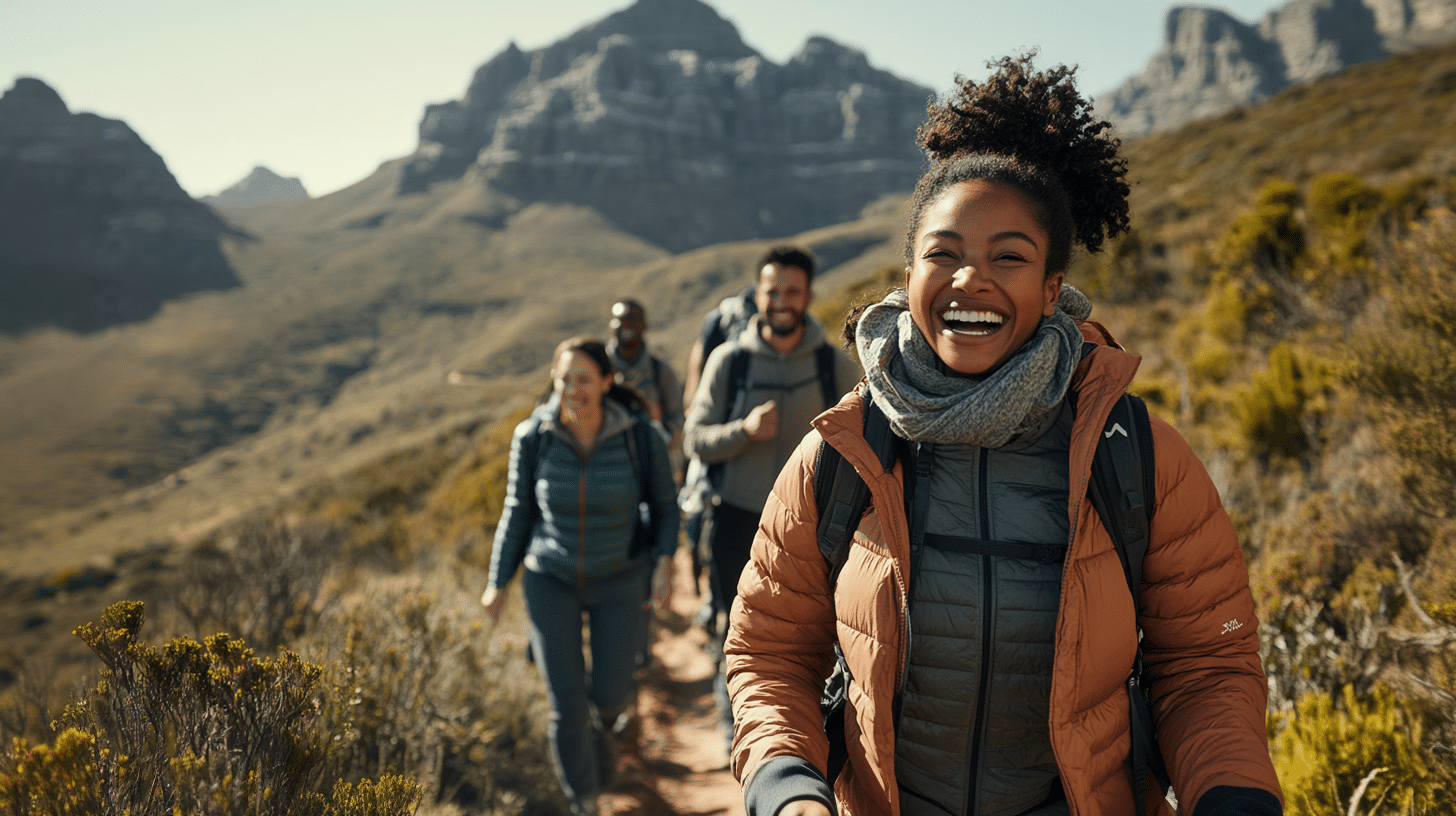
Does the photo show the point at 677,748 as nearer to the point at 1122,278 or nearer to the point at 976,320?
the point at 976,320

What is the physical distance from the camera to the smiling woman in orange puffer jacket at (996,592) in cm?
123

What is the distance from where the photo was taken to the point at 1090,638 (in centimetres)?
121

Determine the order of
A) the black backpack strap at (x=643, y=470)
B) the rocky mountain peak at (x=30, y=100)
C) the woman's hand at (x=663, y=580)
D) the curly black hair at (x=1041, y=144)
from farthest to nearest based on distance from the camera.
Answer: the rocky mountain peak at (x=30, y=100)
the woman's hand at (x=663, y=580)
the black backpack strap at (x=643, y=470)
the curly black hair at (x=1041, y=144)

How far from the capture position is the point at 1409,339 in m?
3.24

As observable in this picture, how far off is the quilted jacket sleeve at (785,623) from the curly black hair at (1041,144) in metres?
0.59

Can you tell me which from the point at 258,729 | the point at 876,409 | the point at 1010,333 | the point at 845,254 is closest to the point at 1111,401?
the point at 1010,333

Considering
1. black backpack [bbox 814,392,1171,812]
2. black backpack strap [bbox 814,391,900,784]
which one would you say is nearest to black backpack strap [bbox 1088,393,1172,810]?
black backpack [bbox 814,392,1171,812]

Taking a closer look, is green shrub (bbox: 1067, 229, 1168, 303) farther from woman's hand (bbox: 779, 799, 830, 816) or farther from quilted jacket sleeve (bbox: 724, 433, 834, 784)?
woman's hand (bbox: 779, 799, 830, 816)

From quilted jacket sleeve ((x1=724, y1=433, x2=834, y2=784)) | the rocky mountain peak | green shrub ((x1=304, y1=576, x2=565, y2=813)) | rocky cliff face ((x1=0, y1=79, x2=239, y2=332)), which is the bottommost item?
green shrub ((x1=304, y1=576, x2=565, y2=813))

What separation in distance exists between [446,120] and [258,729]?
19420 cm

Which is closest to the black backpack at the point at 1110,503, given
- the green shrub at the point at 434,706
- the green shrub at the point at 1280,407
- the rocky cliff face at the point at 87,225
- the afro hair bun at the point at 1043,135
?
the afro hair bun at the point at 1043,135

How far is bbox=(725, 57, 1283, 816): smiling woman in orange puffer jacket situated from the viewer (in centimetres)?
123

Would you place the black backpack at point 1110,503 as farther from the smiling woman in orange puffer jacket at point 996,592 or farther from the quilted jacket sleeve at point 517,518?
the quilted jacket sleeve at point 517,518

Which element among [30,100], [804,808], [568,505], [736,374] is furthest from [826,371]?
[30,100]
